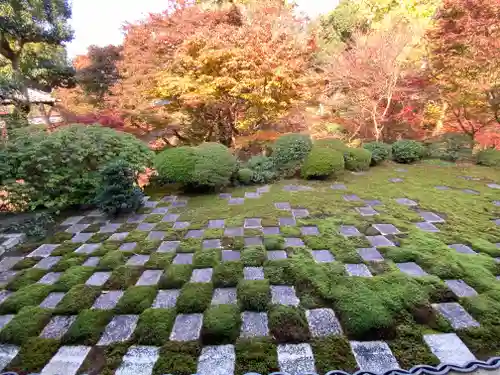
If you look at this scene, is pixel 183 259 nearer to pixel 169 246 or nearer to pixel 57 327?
pixel 169 246

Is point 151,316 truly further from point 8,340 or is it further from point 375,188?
point 375,188

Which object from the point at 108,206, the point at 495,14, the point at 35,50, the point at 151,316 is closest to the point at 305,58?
the point at 495,14

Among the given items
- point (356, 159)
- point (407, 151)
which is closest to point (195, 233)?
point (356, 159)

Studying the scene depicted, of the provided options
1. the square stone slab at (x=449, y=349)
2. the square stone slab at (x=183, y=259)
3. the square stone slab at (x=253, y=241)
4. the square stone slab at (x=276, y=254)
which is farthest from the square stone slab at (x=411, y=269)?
the square stone slab at (x=183, y=259)

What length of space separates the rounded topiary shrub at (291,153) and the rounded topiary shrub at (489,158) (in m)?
4.24

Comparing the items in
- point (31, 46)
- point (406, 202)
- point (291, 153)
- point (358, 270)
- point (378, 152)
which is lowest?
point (406, 202)

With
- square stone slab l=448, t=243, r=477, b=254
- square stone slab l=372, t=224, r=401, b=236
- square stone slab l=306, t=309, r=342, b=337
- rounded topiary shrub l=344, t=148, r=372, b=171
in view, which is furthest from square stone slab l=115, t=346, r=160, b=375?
rounded topiary shrub l=344, t=148, r=372, b=171

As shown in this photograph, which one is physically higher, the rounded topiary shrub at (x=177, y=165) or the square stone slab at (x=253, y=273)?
the rounded topiary shrub at (x=177, y=165)

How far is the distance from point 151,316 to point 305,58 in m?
7.68

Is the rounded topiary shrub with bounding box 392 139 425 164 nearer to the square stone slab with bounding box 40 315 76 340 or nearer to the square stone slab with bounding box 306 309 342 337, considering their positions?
the square stone slab with bounding box 306 309 342 337

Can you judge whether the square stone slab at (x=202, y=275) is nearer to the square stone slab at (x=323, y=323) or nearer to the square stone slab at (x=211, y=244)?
the square stone slab at (x=211, y=244)

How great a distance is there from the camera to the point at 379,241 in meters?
3.26

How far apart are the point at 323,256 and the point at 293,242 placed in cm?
41

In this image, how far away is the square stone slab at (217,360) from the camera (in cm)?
174
